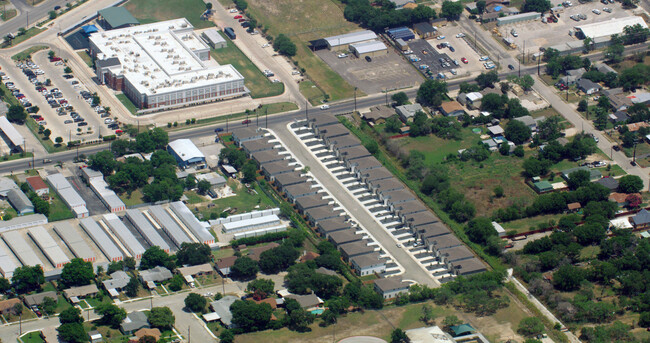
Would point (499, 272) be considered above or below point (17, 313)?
below

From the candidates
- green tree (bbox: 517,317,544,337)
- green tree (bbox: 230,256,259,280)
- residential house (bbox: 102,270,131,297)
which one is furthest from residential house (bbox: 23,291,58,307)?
green tree (bbox: 517,317,544,337)

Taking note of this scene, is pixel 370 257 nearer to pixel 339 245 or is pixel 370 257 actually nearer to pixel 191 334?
pixel 339 245

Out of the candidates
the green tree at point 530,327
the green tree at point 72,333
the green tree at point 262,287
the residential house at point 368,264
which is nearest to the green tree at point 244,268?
the green tree at point 262,287

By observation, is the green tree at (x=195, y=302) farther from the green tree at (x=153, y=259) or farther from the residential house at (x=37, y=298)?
the residential house at (x=37, y=298)

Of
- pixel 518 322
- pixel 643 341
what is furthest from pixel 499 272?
pixel 643 341

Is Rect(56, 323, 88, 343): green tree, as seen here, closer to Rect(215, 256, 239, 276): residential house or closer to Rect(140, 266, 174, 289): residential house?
Rect(140, 266, 174, 289): residential house

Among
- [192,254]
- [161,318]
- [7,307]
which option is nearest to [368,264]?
[192,254]
